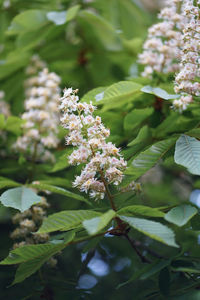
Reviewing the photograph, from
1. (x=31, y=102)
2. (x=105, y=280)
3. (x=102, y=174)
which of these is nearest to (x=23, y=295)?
(x=105, y=280)

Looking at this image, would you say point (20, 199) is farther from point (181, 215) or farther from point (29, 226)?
point (181, 215)

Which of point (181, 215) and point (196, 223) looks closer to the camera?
point (181, 215)

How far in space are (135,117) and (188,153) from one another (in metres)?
0.50

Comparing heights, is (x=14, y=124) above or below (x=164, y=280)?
above

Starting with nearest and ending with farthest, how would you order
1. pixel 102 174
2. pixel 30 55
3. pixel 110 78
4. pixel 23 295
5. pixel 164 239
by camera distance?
pixel 164 239 < pixel 102 174 < pixel 23 295 < pixel 30 55 < pixel 110 78

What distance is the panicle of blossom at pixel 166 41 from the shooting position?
5.83ft

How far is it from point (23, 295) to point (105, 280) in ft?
1.39

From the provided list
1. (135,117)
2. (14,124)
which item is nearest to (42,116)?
(14,124)

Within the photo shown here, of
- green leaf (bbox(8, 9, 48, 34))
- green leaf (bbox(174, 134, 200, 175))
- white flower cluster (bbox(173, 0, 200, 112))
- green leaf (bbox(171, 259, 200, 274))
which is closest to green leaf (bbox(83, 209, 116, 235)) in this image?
green leaf (bbox(174, 134, 200, 175))

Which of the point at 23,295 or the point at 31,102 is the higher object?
the point at 31,102

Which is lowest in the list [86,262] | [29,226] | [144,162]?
[86,262]

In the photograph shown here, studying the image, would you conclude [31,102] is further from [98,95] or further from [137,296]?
[137,296]

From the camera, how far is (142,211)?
120 cm

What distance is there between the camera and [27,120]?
72.5 inches
